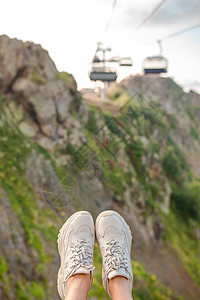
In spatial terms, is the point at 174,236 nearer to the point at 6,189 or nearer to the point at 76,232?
the point at 6,189

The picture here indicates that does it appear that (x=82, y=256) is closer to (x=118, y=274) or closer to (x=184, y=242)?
(x=118, y=274)

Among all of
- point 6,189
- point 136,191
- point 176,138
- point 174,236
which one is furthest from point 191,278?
point 176,138

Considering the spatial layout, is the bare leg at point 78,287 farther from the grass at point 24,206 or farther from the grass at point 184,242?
the grass at point 184,242

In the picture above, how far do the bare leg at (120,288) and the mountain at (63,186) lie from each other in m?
1.09

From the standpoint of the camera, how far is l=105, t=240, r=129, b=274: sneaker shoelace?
4.82ft

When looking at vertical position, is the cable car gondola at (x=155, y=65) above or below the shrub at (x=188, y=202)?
above

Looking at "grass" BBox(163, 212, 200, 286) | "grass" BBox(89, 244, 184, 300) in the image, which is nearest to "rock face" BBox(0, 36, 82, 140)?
"grass" BBox(89, 244, 184, 300)

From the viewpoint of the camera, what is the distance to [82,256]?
1525mm

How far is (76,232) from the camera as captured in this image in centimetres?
169

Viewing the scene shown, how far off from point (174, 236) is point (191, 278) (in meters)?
1.74

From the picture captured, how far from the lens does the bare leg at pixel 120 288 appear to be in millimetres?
1241

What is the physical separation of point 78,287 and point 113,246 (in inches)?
16.9

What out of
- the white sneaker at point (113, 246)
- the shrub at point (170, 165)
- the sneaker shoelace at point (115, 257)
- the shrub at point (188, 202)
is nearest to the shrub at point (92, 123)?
the white sneaker at point (113, 246)

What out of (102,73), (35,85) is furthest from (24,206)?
(102,73)
